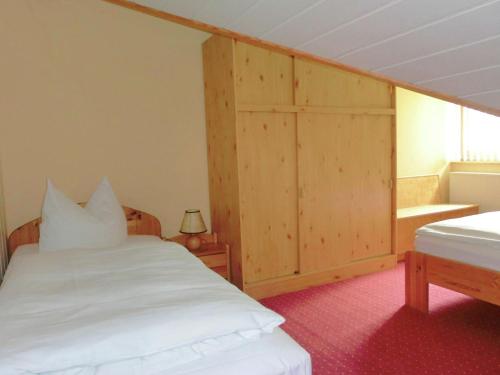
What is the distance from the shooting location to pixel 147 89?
132 inches

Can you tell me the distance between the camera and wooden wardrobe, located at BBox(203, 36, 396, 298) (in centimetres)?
323

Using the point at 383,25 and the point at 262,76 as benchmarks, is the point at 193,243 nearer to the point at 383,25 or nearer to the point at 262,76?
the point at 262,76

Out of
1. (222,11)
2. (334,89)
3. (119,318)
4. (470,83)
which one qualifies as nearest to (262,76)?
(334,89)

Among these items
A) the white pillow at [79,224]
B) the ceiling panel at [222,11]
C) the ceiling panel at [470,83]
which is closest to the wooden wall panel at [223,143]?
the white pillow at [79,224]

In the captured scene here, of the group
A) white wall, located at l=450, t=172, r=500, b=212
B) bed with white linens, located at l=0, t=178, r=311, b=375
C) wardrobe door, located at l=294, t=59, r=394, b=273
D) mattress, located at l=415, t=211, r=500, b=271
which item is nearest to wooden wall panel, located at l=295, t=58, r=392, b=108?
wardrobe door, located at l=294, t=59, r=394, b=273

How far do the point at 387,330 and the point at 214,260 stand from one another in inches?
54.4

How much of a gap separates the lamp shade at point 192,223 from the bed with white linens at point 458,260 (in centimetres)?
165

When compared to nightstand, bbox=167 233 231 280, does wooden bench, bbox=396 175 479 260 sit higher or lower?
higher

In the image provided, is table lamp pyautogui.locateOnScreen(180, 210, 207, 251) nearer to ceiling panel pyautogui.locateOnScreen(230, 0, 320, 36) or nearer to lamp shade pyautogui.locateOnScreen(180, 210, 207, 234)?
lamp shade pyautogui.locateOnScreen(180, 210, 207, 234)

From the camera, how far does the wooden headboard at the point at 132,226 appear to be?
2959 millimetres

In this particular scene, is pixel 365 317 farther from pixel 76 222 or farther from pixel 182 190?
pixel 76 222

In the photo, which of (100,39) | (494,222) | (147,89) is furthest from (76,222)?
(494,222)

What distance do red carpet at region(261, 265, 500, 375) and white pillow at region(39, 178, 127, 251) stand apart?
1.35m

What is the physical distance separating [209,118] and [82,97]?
1.03 metres
